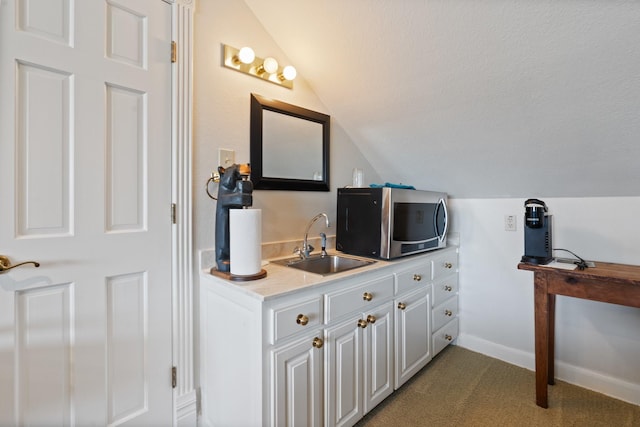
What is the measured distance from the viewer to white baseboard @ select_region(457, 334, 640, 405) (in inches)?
69.9

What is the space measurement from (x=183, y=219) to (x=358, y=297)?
904mm

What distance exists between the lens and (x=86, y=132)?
118cm

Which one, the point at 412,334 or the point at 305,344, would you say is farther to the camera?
the point at 412,334

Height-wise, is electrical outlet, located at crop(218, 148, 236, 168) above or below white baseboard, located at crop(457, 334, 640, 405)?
above

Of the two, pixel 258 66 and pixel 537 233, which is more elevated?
pixel 258 66

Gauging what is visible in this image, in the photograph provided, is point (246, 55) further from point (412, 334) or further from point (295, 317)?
point (412, 334)

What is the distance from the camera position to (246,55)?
62.6 inches

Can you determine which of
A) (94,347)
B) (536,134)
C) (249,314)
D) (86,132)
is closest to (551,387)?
(536,134)

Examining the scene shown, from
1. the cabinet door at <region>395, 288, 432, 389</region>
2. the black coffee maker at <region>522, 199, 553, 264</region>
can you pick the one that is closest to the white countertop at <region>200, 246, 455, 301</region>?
the cabinet door at <region>395, 288, 432, 389</region>

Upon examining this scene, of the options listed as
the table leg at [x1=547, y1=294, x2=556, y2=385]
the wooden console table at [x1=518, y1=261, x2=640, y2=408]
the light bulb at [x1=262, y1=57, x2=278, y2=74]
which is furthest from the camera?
the table leg at [x1=547, y1=294, x2=556, y2=385]

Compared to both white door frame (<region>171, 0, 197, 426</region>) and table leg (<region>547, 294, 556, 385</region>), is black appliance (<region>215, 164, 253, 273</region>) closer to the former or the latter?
white door frame (<region>171, 0, 197, 426</region>)

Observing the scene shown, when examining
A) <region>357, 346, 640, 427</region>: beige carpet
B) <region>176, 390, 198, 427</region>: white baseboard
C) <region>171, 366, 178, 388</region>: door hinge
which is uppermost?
<region>171, 366, 178, 388</region>: door hinge

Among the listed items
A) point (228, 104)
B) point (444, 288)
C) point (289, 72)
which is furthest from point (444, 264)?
point (228, 104)

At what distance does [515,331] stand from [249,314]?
6.60ft
